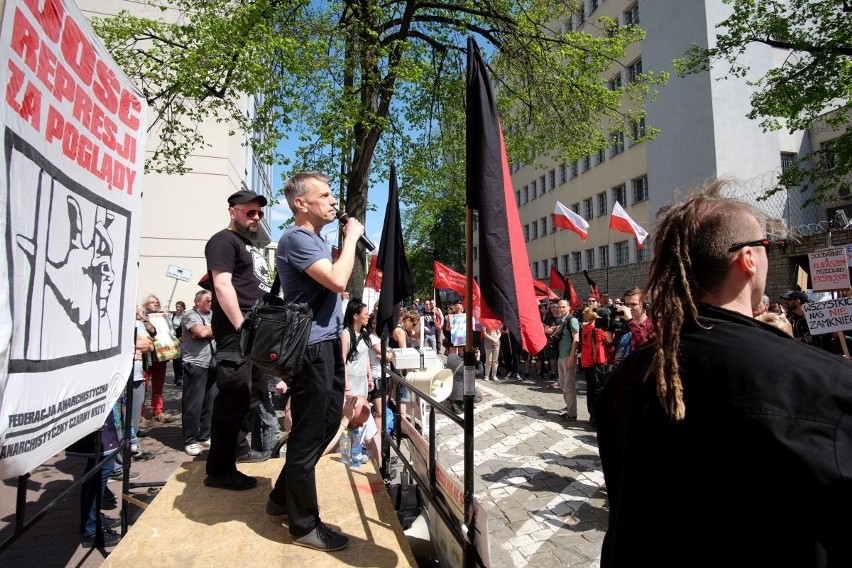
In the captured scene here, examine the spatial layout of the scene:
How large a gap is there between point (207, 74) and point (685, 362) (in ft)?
30.3

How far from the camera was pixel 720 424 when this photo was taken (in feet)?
3.66

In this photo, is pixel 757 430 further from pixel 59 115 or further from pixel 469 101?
pixel 59 115

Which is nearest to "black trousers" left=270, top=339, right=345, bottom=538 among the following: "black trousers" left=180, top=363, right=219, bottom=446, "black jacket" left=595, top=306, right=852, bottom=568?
"black jacket" left=595, top=306, right=852, bottom=568

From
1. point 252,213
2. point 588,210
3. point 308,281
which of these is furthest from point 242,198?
point 588,210

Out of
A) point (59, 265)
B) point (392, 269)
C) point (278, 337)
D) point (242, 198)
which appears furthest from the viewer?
point (392, 269)

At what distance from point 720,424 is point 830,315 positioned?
6.65m

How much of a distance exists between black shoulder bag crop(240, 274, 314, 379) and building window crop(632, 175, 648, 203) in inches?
1100

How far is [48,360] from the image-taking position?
2.16 m

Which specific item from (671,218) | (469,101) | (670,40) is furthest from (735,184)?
(670,40)

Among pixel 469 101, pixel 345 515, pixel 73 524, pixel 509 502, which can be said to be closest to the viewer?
pixel 469 101

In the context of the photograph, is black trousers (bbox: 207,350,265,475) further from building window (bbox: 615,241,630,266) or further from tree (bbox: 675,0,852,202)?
building window (bbox: 615,241,630,266)

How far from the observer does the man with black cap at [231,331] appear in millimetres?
3336

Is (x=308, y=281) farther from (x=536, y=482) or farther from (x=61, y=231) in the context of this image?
(x=536, y=482)

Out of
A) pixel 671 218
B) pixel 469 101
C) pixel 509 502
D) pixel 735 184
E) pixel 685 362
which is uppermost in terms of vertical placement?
pixel 469 101
